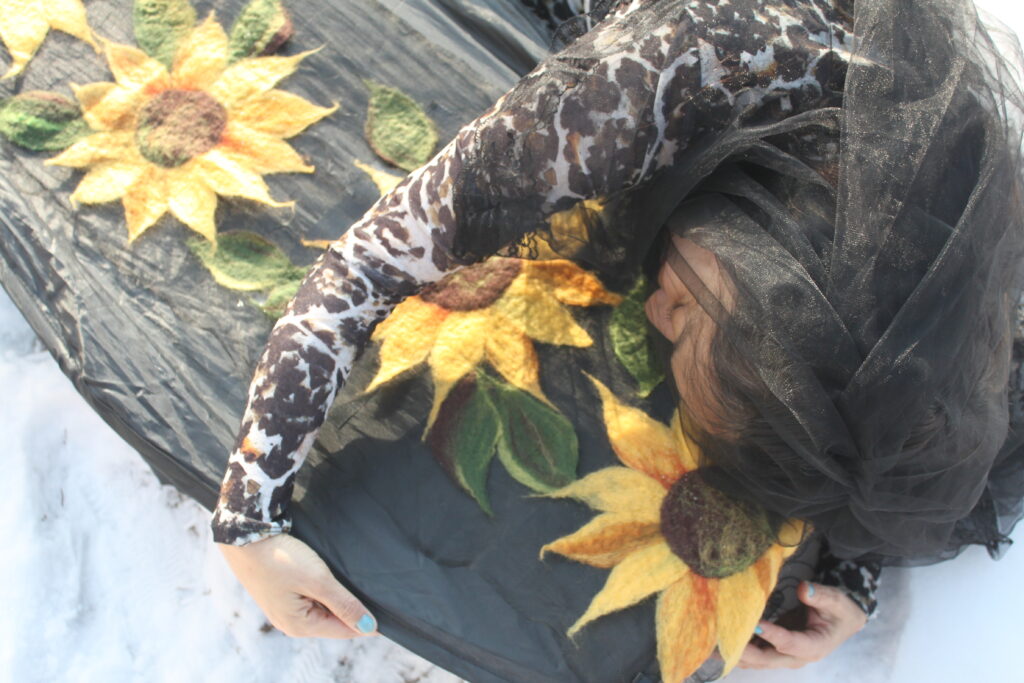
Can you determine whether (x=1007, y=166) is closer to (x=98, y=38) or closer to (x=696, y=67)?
(x=696, y=67)

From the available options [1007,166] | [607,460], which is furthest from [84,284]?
[1007,166]

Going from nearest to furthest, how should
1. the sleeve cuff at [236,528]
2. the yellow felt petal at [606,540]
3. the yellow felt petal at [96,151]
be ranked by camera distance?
the sleeve cuff at [236,528] → the yellow felt petal at [606,540] → the yellow felt petal at [96,151]

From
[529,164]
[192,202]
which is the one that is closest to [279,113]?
[192,202]

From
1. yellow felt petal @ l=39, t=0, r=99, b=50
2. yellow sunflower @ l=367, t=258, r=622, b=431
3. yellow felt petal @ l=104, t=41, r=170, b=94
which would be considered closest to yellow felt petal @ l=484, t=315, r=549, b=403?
yellow sunflower @ l=367, t=258, r=622, b=431

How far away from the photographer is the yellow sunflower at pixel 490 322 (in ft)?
3.07

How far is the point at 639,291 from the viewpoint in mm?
976

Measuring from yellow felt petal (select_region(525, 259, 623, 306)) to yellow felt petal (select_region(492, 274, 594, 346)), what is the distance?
0.01 metres

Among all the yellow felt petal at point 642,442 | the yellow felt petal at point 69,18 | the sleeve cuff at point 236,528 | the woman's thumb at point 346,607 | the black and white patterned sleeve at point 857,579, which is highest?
the yellow felt petal at point 69,18

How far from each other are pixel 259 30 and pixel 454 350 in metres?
0.52

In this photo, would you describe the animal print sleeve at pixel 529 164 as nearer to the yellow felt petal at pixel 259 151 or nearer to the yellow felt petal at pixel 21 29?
the yellow felt petal at pixel 259 151

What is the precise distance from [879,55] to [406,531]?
0.66 m

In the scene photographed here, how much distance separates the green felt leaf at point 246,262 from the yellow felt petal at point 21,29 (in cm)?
34

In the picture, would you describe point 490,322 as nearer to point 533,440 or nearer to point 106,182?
point 533,440

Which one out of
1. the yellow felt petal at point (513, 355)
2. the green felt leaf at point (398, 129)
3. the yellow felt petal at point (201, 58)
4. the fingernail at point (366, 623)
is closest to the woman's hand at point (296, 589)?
the fingernail at point (366, 623)
